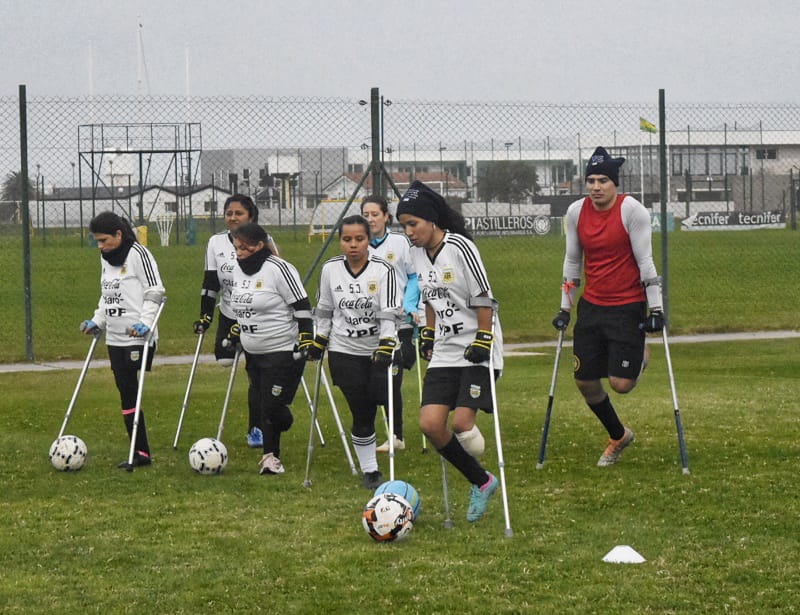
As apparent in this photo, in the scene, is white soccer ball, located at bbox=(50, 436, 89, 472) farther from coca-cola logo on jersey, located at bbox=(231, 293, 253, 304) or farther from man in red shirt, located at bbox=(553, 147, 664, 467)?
man in red shirt, located at bbox=(553, 147, 664, 467)

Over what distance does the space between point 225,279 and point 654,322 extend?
144 inches

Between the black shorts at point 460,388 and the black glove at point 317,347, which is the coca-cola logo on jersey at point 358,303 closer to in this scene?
the black glove at point 317,347

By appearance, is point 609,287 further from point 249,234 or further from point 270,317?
point 249,234

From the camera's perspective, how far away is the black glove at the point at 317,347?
9344 millimetres

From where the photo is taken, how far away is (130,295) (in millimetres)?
10281

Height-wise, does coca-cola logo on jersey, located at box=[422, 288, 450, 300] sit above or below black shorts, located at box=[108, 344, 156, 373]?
above

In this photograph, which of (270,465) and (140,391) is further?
(140,391)

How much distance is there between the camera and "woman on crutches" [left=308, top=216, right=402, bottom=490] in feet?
30.6

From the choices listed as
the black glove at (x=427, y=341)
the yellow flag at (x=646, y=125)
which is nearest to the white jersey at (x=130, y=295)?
the black glove at (x=427, y=341)

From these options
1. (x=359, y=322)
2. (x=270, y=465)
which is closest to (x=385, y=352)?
(x=359, y=322)

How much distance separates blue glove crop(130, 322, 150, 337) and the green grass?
3.38ft

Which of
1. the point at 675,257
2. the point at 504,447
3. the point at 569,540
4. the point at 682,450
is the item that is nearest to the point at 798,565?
the point at 569,540

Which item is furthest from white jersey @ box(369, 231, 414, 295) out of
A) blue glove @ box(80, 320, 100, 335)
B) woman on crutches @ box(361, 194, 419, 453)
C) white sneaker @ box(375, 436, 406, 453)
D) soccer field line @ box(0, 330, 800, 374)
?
soccer field line @ box(0, 330, 800, 374)

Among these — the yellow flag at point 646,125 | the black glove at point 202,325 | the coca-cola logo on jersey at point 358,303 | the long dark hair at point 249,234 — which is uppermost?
the yellow flag at point 646,125
